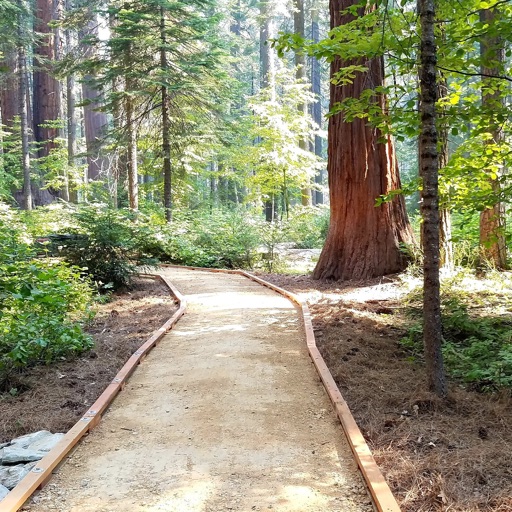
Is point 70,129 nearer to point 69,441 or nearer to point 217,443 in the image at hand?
point 69,441

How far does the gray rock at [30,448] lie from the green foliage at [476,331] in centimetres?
364

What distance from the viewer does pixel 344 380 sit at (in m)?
4.61

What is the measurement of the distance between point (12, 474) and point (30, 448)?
11.9 inches

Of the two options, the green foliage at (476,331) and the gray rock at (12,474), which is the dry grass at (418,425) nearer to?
the green foliage at (476,331)

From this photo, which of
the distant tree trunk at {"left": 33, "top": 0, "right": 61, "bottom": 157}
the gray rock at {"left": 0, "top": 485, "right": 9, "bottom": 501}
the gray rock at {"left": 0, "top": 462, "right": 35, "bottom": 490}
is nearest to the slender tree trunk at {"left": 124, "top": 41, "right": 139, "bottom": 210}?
the distant tree trunk at {"left": 33, "top": 0, "right": 61, "bottom": 157}

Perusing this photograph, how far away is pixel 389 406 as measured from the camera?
13.1 ft

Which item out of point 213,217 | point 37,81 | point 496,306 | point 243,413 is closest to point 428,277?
point 243,413

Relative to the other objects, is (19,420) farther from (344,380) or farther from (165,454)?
(344,380)

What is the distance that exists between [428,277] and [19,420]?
11.7ft

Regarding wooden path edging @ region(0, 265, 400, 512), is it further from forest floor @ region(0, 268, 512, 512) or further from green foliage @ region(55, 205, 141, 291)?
green foliage @ region(55, 205, 141, 291)

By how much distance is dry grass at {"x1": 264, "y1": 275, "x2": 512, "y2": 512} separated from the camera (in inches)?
105

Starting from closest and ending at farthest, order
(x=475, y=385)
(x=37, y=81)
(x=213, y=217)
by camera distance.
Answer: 1. (x=475, y=385)
2. (x=213, y=217)
3. (x=37, y=81)

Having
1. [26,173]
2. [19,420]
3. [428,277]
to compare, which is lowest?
[19,420]

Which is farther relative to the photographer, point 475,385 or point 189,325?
point 189,325
